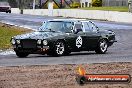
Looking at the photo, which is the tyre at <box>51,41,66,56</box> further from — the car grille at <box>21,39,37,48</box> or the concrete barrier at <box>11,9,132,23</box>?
the concrete barrier at <box>11,9,132,23</box>

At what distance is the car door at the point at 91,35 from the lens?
1898cm

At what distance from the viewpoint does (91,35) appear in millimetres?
19141

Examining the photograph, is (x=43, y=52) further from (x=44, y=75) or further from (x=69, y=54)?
(x=44, y=75)

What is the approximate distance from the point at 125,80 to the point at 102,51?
12847mm

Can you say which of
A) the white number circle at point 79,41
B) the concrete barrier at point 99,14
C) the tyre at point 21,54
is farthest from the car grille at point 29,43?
the concrete barrier at point 99,14

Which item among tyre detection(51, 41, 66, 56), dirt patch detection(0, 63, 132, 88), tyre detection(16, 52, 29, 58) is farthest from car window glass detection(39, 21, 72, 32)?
dirt patch detection(0, 63, 132, 88)

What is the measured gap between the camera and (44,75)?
1136 centimetres

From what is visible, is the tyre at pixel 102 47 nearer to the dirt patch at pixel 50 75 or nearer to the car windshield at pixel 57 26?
the car windshield at pixel 57 26


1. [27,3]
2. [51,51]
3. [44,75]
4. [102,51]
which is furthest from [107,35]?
[27,3]

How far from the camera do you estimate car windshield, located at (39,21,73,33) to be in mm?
18281

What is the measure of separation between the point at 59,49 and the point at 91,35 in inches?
77.2

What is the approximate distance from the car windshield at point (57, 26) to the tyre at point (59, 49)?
2.17 feet

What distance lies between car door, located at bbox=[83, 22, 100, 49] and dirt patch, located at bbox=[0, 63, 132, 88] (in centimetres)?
505

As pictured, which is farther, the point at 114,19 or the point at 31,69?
the point at 114,19
